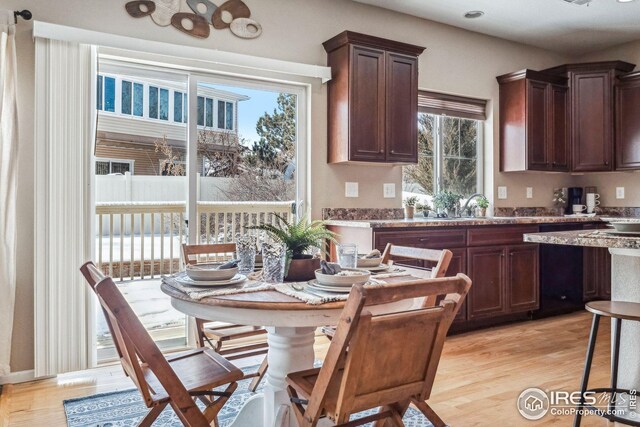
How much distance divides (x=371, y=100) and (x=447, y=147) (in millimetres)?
1338

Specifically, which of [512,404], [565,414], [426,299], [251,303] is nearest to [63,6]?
[251,303]

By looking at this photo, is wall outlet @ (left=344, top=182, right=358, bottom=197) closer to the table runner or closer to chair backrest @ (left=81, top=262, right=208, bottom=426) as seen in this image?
the table runner

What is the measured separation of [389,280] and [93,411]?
169 cm

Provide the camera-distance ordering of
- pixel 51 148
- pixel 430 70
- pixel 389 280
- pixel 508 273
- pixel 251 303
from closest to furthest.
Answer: pixel 251 303
pixel 389 280
pixel 51 148
pixel 508 273
pixel 430 70

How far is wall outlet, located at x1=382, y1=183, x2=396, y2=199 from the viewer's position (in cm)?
410

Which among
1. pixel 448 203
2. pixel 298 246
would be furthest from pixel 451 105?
pixel 298 246

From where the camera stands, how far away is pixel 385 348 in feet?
4.42

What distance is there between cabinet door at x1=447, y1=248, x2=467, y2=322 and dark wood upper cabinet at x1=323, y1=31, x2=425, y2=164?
2.71 feet

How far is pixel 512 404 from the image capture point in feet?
8.05

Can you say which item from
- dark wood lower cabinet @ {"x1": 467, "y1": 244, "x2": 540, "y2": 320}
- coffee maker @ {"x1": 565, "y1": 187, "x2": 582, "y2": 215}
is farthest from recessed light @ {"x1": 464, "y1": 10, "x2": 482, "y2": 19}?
coffee maker @ {"x1": 565, "y1": 187, "x2": 582, "y2": 215}

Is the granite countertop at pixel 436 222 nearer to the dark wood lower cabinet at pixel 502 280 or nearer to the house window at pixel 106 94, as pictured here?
the dark wood lower cabinet at pixel 502 280

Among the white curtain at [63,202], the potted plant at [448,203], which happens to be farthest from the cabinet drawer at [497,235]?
the white curtain at [63,202]

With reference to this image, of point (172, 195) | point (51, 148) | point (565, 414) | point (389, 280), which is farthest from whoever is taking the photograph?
point (172, 195)

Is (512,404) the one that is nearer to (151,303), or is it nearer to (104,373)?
(104,373)
